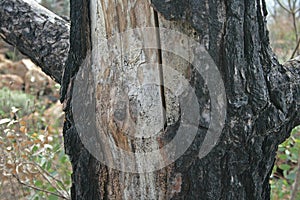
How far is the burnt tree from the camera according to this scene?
1.17 m

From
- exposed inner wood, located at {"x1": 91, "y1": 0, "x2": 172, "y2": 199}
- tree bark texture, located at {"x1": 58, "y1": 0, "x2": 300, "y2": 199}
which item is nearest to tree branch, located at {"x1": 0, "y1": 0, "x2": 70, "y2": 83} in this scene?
tree bark texture, located at {"x1": 58, "y1": 0, "x2": 300, "y2": 199}

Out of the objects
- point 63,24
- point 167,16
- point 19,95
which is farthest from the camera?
point 19,95

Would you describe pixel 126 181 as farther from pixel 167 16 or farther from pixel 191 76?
pixel 167 16

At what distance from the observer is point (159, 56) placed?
120cm

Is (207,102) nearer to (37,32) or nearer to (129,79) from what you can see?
(129,79)

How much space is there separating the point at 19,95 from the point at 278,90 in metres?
5.77

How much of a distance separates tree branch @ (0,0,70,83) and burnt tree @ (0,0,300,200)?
0.34 meters

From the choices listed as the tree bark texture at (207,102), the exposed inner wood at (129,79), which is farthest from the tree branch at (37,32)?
the exposed inner wood at (129,79)

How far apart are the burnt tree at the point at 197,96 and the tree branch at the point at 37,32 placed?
34cm

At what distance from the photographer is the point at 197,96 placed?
1.19 m

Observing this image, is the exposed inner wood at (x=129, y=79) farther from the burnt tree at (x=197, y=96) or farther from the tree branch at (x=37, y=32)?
the tree branch at (x=37, y=32)

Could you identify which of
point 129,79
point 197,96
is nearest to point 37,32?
point 129,79

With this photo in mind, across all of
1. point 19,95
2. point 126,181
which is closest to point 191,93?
point 126,181

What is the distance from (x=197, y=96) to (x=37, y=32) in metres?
0.76
